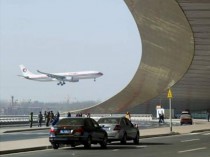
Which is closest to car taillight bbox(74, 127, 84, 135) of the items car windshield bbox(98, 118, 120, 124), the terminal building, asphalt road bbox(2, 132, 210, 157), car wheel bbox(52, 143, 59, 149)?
asphalt road bbox(2, 132, 210, 157)

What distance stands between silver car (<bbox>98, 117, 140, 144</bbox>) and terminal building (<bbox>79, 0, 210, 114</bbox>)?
27172mm

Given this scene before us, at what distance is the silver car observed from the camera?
24109 millimetres

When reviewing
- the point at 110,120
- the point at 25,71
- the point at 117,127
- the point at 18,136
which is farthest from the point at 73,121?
the point at 25,71

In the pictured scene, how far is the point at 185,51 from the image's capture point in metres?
67.2

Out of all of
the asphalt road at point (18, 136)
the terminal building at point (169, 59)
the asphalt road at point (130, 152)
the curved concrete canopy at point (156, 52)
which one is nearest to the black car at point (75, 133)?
the asphalt road at point (130, 152)

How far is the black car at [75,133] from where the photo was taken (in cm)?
2108

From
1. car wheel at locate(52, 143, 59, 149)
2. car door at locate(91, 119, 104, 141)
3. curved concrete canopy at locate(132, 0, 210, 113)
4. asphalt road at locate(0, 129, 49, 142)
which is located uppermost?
curved concrete canopy at locate(132, 0, 210, 113)

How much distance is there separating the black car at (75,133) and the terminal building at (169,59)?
3061 centimetres

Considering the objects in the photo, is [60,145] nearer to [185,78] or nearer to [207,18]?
[207,18]

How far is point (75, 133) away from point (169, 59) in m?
51.4

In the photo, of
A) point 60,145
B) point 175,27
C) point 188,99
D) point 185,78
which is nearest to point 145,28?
point 175,27

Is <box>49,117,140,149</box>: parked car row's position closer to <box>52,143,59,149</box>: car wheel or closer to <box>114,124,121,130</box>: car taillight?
<box>52,143,59,149</box>: car wheel

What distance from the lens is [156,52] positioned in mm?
70312

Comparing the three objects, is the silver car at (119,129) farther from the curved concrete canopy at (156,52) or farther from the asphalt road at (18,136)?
the curved concrete canopy at (156,52)
